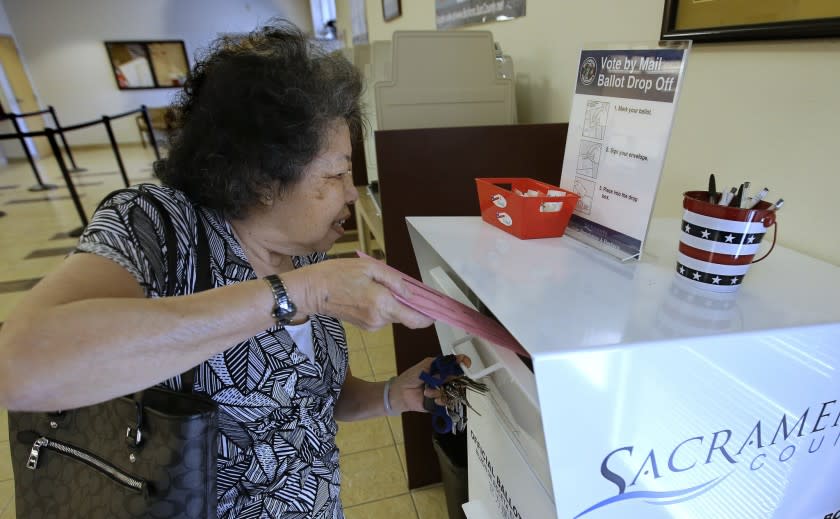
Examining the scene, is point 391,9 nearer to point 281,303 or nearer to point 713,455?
point 281,303

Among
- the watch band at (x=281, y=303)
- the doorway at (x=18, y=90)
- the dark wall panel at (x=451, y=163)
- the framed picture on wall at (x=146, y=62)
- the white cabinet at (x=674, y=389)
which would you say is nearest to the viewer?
the white cabinet at (x=674, y=389)

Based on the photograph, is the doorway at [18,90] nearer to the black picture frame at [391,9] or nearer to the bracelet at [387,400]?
the black picture frame at [391,9]

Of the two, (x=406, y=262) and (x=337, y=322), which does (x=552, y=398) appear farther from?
(x=406, y=262)

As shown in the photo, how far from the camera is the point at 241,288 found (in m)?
0.59

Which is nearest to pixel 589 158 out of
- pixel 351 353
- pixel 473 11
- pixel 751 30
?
pixel 751 30

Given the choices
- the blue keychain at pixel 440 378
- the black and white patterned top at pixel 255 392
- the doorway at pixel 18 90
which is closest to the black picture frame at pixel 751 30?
the blue keychain at pixel 440 378

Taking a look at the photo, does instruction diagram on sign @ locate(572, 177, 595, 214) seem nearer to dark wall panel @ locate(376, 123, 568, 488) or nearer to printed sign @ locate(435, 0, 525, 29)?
dark wall panel @ locate(376, 123, 568, 488)

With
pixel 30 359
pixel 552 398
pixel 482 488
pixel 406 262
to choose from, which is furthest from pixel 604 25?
pixel 30 359

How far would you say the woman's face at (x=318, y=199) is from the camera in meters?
0.84

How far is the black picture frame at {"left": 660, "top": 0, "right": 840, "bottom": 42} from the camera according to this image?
0.67 m

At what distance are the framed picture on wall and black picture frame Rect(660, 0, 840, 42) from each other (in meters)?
11.8

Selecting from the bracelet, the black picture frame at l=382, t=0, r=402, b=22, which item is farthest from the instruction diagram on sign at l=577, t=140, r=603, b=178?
the black picture frame at l=382, t=0, r=402, b=22

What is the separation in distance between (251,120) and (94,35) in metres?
12.5

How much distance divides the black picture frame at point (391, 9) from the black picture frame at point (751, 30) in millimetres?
2642
